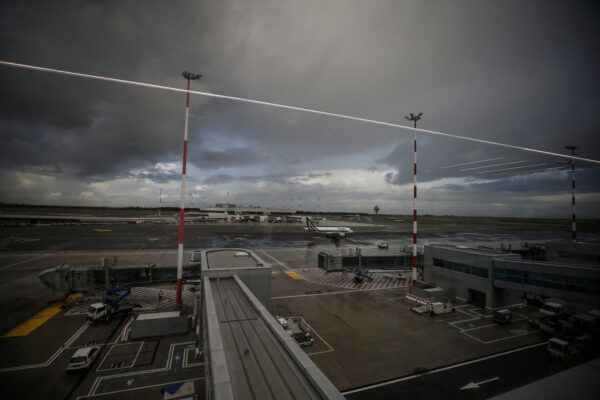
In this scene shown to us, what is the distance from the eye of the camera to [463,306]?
1107 inches

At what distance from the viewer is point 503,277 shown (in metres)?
25.8

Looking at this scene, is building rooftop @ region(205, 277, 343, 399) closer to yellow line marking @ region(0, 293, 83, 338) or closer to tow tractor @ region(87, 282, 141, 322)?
tow tractor @ region(87, 282, 141, 322)

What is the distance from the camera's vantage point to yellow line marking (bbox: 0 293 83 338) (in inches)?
781

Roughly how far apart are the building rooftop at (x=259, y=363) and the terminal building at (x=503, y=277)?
22752 millimetres

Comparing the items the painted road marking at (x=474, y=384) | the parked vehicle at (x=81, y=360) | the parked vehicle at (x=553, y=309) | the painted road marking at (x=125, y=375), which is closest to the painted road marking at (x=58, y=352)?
the parked vehicle at (x=81, y=360)

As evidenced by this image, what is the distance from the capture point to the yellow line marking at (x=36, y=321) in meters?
19.8

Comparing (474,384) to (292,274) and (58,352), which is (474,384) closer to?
(292,274)

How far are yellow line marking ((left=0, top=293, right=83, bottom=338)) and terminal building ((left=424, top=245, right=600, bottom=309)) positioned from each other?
44.0m

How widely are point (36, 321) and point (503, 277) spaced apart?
153 feet

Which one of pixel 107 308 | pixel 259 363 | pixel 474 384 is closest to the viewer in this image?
pixel 259 363

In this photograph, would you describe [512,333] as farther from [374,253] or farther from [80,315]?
[80,315]

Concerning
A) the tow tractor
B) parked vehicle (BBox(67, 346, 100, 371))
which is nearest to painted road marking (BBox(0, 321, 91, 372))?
the tow tractor

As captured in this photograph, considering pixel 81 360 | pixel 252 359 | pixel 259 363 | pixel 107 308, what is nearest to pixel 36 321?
pixel 107 308

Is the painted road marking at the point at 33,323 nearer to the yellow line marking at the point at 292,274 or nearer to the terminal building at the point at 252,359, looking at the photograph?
the terminal building at the point at 252,359
